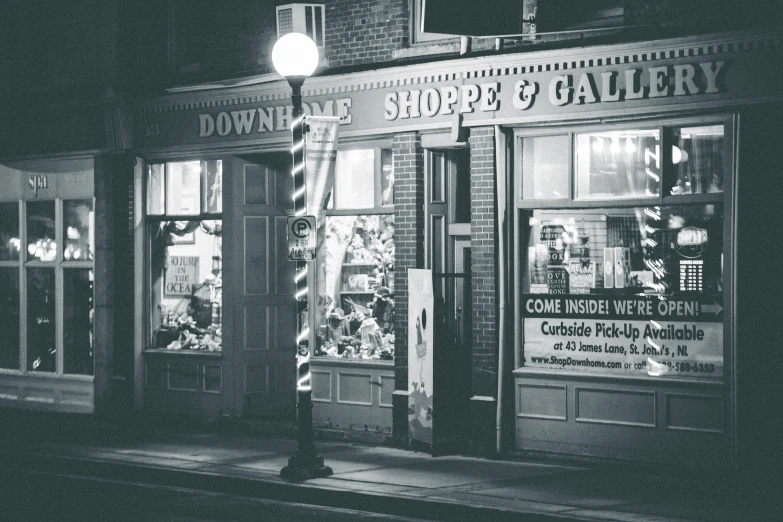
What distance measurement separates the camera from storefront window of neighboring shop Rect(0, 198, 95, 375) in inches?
704

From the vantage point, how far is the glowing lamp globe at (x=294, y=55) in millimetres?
11906

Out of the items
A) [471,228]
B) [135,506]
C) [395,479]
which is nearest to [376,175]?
[471,228]

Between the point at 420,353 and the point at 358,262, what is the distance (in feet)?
7.43

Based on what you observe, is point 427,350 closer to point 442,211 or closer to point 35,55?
point 442,211

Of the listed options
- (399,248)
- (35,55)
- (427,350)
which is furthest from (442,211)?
(35,55)

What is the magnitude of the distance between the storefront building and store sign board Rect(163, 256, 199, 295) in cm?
6

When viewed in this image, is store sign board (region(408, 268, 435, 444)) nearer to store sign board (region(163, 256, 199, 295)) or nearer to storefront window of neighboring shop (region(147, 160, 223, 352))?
storefront window of neighboring shop (region(147, 160, 223, 352))

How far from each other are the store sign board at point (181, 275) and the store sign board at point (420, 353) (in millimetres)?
4568

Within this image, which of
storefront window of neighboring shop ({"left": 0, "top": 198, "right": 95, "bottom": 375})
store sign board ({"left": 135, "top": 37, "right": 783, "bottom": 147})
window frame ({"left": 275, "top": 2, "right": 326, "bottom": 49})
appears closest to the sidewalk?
storefront window of neighboring shop ({"left": 0, "top": 198, "right": 95, "bottom": 375})

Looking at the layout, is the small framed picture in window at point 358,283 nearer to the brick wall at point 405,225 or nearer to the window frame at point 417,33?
the brick wall at point 405,225

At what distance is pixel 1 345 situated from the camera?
19.2m

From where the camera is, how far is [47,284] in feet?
60.5

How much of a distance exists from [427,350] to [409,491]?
2.28 meters

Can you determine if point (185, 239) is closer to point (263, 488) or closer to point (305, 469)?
point (305, 469)
